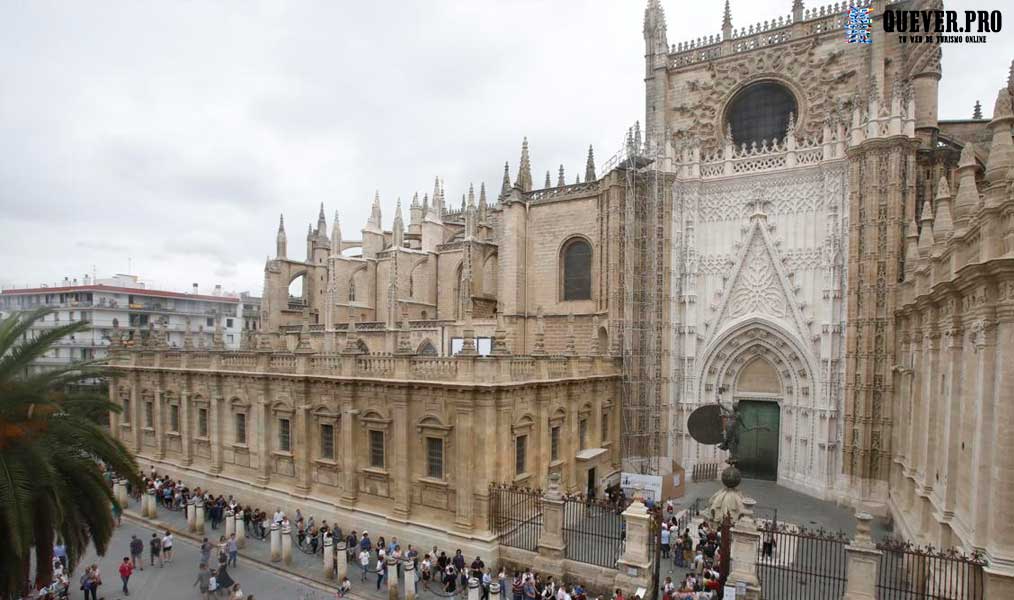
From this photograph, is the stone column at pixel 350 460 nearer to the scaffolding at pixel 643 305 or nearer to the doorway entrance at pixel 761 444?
the scaffolding at pixel 643 305

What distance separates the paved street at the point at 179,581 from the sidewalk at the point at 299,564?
0.25 metres

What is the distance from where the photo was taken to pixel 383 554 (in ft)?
50.4

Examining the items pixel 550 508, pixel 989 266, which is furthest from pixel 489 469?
pixel 989 266

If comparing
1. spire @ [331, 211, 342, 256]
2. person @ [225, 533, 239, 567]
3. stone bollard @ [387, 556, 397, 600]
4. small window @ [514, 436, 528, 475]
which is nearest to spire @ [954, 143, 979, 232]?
small window @ [514, 436, 528, 475]

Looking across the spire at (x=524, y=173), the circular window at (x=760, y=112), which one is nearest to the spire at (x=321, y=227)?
the spire at (x=524, y=173)

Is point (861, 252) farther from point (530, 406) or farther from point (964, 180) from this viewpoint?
point (530, 406)

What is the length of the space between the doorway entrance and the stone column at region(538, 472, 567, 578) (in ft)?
36.4

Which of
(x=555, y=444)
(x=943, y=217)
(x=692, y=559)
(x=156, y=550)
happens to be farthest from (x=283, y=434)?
(x=943, y=217)

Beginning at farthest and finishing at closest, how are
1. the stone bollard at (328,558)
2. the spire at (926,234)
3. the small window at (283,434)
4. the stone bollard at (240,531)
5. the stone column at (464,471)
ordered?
the small window at (283,434) → the stone bollard at (240,531) → the spire at (926,234) → the stone column at (464,471) → the stone bollard at (328,558)

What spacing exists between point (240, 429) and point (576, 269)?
1563cm

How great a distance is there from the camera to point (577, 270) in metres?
25.9

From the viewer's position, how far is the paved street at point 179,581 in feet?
48.5

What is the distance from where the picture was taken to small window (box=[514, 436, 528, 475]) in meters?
17.1

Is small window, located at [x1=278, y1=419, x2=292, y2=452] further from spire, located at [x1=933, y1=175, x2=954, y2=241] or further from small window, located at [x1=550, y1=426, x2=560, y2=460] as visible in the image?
spire, located at [x1=933, y1=175, x2=954, y2=241]
